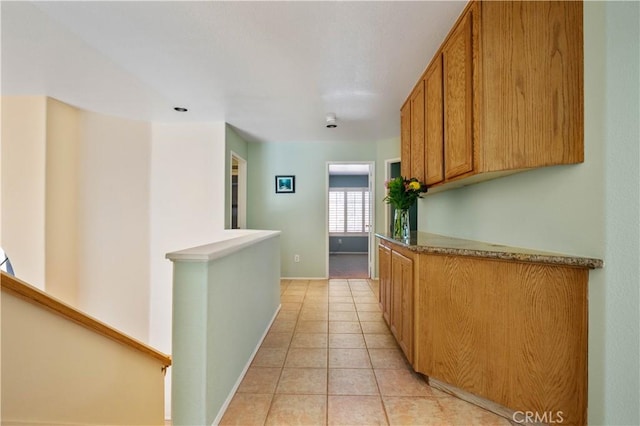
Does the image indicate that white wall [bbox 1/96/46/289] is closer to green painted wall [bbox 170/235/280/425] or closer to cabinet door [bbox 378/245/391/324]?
green painted wall [bbox 170/235/280/425]

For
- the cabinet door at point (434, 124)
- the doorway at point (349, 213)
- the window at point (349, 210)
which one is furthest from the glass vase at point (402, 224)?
the window at point (349, 210)

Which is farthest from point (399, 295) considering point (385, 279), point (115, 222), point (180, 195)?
point (115, 222)

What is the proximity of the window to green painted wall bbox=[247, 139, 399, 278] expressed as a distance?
10.7 feet

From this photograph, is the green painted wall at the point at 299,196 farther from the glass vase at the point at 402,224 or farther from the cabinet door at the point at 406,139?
the glass vase at the point at 402,224

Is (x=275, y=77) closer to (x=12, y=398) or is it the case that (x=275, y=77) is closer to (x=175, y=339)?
(x=175, y=339)

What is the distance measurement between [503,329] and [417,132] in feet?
5.70

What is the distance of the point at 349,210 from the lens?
794 cm

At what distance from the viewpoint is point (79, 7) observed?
1574 millimetres

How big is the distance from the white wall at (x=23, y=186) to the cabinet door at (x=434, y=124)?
392cm

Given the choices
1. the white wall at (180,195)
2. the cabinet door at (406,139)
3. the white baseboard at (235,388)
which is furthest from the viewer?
the white wall at (180,195)

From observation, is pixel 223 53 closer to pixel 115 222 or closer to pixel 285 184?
pixel 285 184

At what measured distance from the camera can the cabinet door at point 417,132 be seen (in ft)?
7.68

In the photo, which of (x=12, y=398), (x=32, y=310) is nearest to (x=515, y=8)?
(x=32, y=310)

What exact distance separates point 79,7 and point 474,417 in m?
3.24
